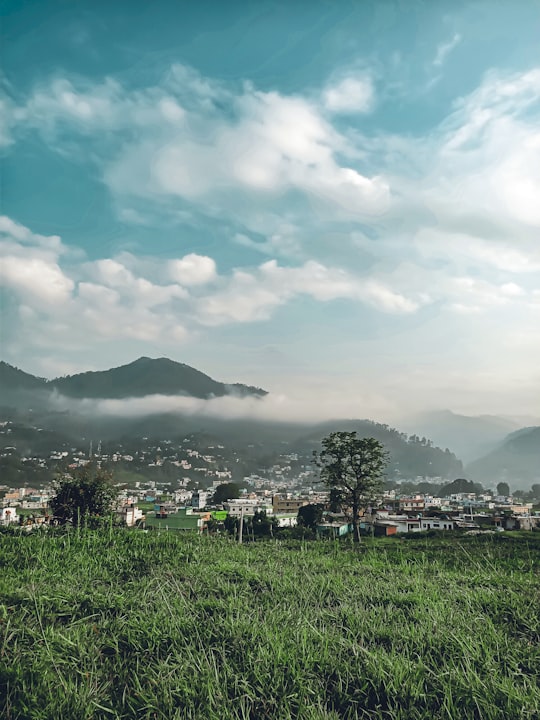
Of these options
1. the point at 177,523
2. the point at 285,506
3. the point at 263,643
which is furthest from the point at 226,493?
the point at 263,643

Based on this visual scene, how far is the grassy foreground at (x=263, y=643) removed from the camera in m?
2.21

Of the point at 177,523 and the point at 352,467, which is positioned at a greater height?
the point at 352,467

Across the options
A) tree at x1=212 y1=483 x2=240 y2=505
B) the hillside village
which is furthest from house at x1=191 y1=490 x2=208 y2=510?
tree at x1=212 y1=483 x2=240 y2=505

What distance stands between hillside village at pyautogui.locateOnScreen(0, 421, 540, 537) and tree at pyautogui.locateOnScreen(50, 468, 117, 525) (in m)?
0.38

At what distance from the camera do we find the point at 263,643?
8.84 ft

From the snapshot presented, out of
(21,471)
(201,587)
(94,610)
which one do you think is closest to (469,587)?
(201,587)

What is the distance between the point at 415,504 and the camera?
8038 centimetres

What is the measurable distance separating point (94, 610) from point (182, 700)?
4.57ft

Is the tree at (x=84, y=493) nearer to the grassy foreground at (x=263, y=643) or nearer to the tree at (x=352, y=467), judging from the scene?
the grassy foreground at (x=263, y=643)

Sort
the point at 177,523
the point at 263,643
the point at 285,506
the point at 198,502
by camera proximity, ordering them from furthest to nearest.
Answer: the point at 198,502 < the point at 285,506 < the point at 177,523 < the point at 263,643

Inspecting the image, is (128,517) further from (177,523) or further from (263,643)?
(177,523)

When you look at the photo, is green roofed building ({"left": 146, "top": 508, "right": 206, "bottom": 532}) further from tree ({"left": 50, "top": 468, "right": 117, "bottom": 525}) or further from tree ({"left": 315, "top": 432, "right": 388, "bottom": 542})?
tree ({"left": 315, "top": 432, "right": 388, "bottom": 542})

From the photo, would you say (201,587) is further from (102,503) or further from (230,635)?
(102,503)

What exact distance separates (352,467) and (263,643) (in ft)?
83.8
